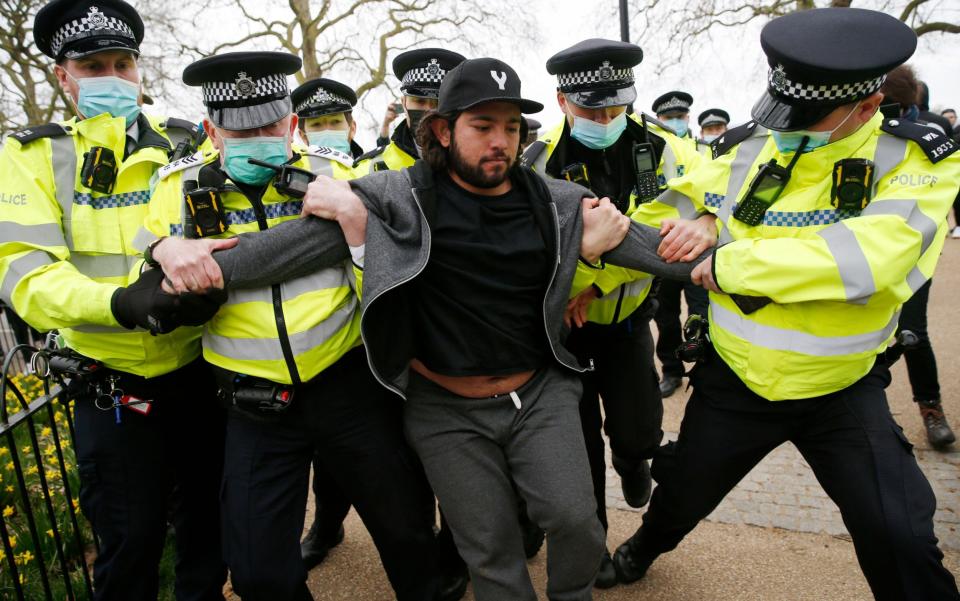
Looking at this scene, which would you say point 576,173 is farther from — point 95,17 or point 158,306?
point 95,17

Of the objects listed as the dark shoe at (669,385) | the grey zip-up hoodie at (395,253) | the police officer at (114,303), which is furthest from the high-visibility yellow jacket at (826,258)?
the dark shoe at (669,385)

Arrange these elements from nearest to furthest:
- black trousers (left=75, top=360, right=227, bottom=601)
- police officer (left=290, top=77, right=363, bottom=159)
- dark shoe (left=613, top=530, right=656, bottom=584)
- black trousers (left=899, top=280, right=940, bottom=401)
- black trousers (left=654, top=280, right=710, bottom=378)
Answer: black trousers (left=75, top=360, right=227, bottom=601), dark shoe (left=613, top=530, right=656, bottom=584), black trousers (left=899, top=280, right=940, bottom=401), police officer (left=290, top=77, right=363, bottom=159), black trousers (left=654, top=280, right=710, bottom=378)

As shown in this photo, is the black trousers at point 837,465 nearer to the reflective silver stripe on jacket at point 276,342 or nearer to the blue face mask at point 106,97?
the reflective silver stripe on jacket at point 276,342

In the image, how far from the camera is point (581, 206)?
2592 mm

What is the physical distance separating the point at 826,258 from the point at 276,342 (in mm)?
1954

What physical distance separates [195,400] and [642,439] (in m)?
2.19

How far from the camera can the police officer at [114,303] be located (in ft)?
8.07

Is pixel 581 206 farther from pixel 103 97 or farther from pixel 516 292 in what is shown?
pixel 103 97

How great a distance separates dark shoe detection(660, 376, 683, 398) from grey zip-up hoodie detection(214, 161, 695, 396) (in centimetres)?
347

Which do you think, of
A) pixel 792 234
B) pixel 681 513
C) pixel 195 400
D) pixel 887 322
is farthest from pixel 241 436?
pixel 887 322

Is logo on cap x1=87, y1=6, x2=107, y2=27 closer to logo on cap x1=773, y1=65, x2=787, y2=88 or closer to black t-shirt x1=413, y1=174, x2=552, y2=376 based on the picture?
black t-shirt x1=413, y1=174, x2=552, y2=376

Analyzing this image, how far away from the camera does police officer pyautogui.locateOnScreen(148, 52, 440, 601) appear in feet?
7.89

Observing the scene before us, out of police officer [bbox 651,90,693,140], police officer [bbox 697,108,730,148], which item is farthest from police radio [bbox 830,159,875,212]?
police officer [bbox 697,108,730,148]

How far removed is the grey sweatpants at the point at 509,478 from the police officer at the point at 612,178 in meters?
0.74
